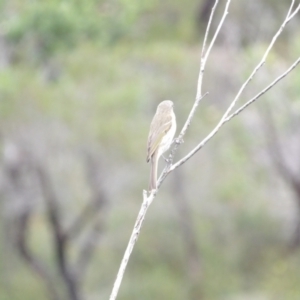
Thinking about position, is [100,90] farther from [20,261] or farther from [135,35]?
[135,35]

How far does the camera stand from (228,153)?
49.4ft

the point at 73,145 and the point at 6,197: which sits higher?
the point at 6,197

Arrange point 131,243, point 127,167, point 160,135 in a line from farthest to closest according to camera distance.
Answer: point 127,167, point 160,135, point 131,243

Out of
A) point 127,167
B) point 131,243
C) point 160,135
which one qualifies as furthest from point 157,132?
point 127,167

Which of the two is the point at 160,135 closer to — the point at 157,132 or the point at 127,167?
the point at 157,132

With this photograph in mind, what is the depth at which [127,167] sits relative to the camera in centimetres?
1299

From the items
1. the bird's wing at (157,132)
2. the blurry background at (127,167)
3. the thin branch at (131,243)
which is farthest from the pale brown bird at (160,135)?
the blurry background at (127,167)

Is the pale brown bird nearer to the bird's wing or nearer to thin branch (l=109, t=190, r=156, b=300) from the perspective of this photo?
the bird's wing

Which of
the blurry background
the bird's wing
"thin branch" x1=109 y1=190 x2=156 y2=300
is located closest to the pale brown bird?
the bird's wing

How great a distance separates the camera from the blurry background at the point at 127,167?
12523mm

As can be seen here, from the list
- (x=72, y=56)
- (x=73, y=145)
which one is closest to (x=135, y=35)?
(x=72, y=56)

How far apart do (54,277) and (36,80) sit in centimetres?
436

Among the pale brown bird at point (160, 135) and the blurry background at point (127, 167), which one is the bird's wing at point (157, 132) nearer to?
the pale brown bird at point (160, 135)

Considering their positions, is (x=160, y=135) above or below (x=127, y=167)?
below
